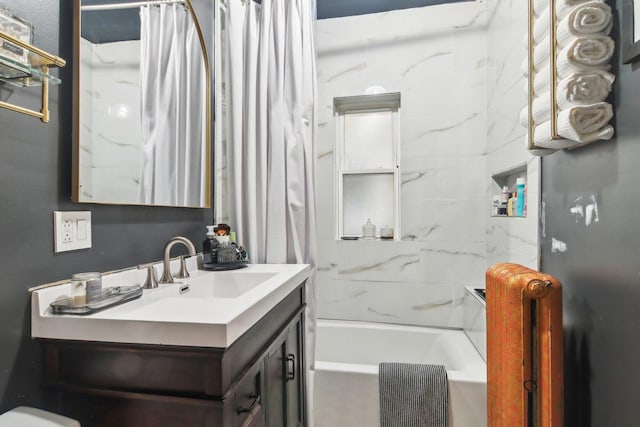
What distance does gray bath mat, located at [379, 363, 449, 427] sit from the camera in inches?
59.3

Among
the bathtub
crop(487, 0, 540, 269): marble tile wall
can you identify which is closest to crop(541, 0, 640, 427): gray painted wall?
crop(487, 0, 540, 269): marble tile wall

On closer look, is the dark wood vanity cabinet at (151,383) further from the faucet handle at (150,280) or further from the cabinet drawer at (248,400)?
the faucet handle at (150,280)

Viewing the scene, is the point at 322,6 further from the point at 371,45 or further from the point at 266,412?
the point at 266,412

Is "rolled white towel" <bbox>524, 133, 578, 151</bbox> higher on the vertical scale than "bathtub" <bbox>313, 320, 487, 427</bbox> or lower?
higher

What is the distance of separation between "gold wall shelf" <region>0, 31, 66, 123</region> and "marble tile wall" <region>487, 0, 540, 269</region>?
1723 mm

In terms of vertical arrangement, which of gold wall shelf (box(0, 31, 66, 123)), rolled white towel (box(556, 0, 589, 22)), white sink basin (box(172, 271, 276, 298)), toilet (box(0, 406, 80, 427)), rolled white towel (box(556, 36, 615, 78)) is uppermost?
rolled white towel (box(556, 0, 589, 22))

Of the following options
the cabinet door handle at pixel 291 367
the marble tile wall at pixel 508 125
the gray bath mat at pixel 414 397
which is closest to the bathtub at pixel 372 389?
the gray bath mat at pixel 414 397

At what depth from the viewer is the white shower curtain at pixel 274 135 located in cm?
171

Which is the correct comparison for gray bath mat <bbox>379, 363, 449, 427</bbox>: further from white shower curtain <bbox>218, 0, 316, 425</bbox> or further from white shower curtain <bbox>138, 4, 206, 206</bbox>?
white shower curtain <bbox>138, 4, 206, 206</bbox>

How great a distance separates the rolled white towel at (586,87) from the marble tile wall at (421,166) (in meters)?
1.24

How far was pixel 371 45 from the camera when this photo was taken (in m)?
2.30

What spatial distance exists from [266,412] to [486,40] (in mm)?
2454

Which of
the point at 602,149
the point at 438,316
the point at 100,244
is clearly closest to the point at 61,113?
the point at 100,244

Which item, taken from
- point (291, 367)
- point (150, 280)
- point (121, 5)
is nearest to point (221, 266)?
point (150, 280)
